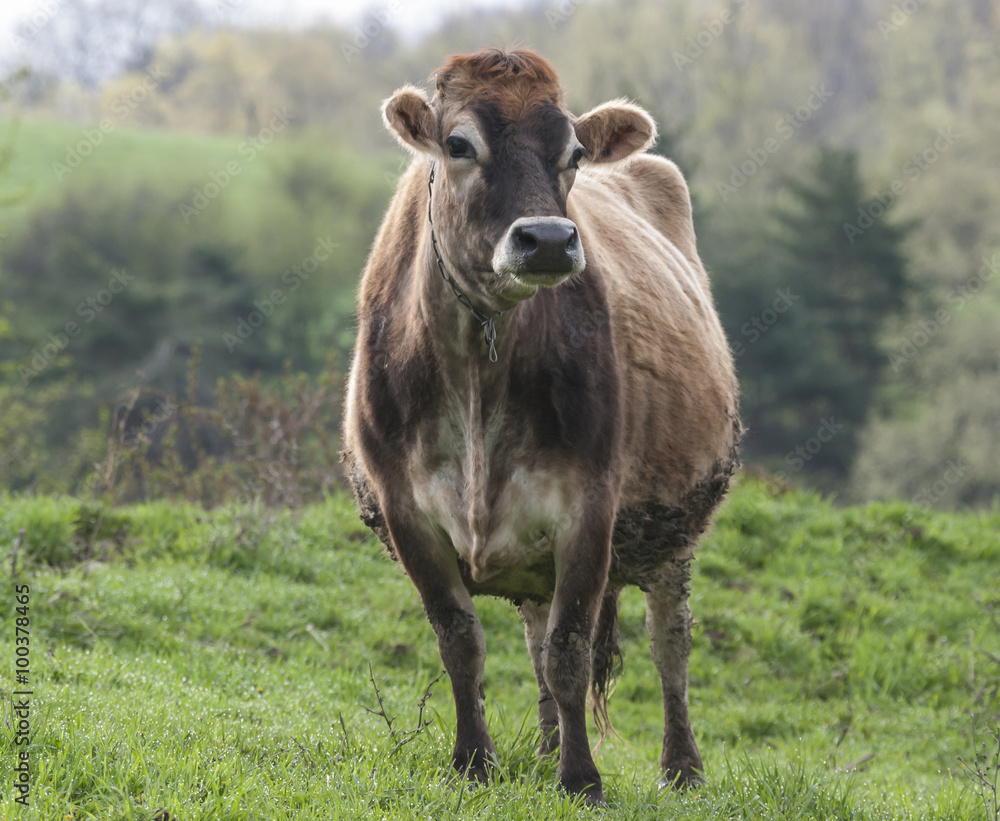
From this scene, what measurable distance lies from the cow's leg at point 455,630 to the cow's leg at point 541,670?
68 centimetres

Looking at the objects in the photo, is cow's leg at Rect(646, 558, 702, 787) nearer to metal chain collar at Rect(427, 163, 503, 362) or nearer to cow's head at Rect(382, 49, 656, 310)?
metal chain collar at Rect(427, 163, 503, 362)

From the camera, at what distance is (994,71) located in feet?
177

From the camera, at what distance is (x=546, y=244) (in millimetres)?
3562

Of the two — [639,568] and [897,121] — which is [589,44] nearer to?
[897,121]

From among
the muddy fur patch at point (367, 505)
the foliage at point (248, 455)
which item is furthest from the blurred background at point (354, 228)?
the muddy fur patch at point (367, 505)

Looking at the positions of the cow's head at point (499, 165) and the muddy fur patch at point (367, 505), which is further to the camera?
the muddy fur patch at point (367, 505)

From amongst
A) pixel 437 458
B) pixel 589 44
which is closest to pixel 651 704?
pixel 437 458

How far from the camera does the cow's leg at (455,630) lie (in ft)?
14.0

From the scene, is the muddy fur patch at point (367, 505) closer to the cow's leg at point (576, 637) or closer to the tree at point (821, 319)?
the cow's leg at point (576, 637)

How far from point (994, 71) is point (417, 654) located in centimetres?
5645

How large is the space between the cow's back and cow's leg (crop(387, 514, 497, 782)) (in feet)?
3.06

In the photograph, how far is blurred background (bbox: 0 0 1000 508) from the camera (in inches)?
892

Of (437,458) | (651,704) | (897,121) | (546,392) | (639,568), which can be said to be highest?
(897,121)

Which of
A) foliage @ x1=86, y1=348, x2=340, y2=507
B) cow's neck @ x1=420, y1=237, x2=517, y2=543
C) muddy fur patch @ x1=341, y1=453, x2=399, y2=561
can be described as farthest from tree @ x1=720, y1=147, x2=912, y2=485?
cow's neck @ x1=420, y1=237, x2=517, y2=543
